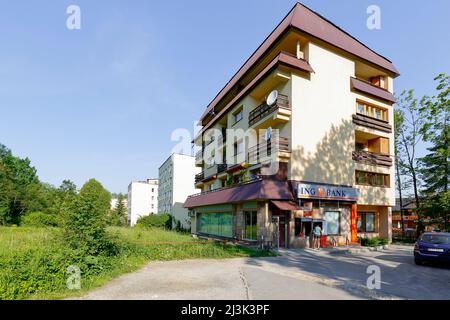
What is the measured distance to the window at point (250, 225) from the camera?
1988 cm

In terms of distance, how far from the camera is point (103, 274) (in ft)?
29.3

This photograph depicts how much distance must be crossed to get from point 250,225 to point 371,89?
50.0 feet

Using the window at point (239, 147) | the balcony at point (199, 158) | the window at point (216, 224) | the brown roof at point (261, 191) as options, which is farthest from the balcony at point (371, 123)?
the balcony at point (199, 158)

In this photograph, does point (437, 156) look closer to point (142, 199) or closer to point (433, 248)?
point (433, 248)

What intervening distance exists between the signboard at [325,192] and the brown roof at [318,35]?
10.7 m

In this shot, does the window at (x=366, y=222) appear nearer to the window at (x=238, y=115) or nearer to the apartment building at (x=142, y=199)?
the window at (x=238, y=115)

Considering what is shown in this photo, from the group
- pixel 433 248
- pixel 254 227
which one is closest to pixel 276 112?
pixel 254 227

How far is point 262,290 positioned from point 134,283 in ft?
12.3

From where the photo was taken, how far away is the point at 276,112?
18.9 meters

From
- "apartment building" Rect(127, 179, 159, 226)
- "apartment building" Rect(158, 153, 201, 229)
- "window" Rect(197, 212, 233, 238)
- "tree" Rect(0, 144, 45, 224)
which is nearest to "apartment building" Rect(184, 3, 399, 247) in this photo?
"window" Rect(197, 212, 233, 238)

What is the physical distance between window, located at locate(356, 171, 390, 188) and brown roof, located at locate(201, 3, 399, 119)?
9402 millimetres

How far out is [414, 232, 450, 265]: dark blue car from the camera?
12.2m
